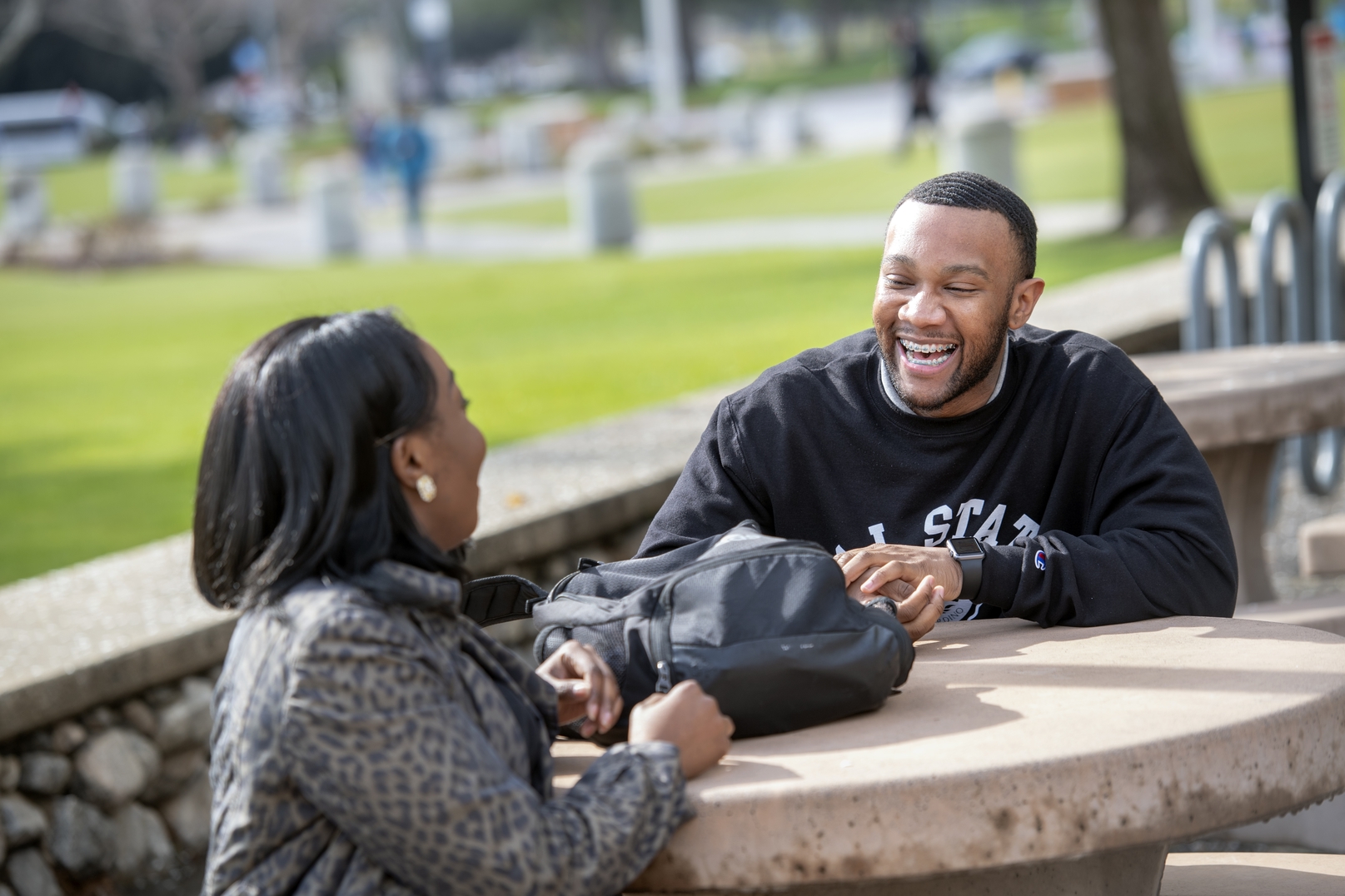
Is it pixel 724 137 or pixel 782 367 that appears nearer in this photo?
pixel 782 367

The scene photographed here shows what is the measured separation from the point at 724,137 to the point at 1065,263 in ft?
73.4

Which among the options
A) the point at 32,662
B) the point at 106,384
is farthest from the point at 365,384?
the point at 106,384

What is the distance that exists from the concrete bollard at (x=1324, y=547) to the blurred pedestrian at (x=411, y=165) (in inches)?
733

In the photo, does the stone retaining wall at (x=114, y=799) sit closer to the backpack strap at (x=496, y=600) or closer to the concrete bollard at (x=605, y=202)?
the backpack strap at (x=496, y=600)

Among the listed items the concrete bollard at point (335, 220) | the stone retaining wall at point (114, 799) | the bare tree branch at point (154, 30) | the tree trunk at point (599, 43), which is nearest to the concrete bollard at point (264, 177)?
the concrete bollard at point (335, 220)

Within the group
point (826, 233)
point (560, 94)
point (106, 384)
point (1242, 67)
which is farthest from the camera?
point (560, 94)

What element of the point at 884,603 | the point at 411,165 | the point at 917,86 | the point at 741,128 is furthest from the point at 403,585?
the point at 741,128

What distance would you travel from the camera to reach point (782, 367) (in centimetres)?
311

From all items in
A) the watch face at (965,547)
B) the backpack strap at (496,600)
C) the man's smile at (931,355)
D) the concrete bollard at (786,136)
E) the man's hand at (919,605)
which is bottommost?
the man's hand at (919,605)

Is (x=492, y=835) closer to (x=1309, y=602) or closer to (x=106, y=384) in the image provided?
(x=1309, y=602)

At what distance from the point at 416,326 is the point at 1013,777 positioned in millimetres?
3287

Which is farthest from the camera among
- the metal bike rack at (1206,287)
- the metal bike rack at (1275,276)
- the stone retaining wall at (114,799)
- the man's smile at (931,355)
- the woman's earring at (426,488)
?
the metal bike rack at (1275,276)

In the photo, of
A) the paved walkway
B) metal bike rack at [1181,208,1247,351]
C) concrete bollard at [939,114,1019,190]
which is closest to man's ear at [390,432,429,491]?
metal bike rack at [1181,208,1247,351]

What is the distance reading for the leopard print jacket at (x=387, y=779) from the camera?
6.02ft
